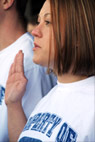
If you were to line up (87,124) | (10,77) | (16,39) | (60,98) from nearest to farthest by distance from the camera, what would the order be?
(87,124) → (60,98) → (10,77) → (16,39)

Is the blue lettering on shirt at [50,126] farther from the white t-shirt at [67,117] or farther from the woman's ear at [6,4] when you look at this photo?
the woman's ear at [6,4]

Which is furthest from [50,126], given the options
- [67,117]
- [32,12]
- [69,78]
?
[32,12]

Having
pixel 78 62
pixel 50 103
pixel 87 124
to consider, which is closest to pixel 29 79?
pixel 50 103

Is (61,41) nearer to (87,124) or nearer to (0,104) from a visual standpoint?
(87,124)

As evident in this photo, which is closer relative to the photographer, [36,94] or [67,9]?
[67,9]

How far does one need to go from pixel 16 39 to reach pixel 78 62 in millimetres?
641

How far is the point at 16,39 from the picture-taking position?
178cm

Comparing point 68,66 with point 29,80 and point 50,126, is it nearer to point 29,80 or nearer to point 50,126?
point 50,126

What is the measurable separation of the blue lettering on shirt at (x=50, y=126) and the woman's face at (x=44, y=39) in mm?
213

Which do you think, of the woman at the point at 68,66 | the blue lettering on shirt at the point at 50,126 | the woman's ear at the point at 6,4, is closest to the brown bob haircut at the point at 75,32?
the woman at the point at 68,66

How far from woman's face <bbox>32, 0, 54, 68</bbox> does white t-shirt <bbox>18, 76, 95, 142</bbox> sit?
0.47ft

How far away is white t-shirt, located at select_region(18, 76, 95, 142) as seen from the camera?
1150mm

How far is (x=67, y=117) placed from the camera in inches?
47.6

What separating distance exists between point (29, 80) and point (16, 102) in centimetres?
Result: 13
